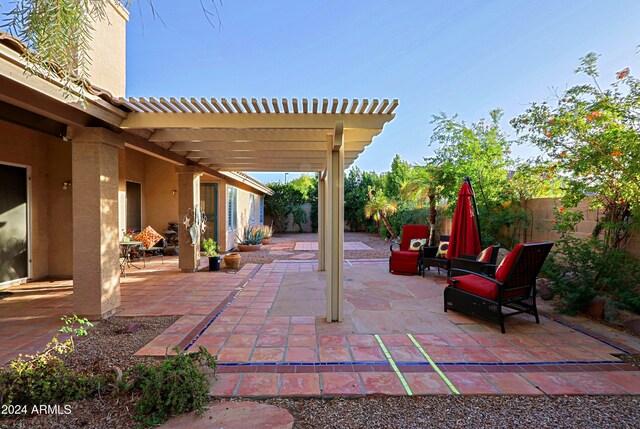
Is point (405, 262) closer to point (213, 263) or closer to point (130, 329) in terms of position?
point (213, 263)

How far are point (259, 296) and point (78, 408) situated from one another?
10.5ft

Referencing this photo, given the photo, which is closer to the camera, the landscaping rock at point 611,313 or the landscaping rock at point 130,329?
the landscaping rock at point 130,329

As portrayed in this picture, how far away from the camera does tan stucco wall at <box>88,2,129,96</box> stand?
6809mm

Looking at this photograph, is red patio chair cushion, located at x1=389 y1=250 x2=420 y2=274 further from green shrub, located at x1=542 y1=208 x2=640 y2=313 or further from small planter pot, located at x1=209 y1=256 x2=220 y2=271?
small planter pot, located at x1=209 y1=256 x2=220 y2=271

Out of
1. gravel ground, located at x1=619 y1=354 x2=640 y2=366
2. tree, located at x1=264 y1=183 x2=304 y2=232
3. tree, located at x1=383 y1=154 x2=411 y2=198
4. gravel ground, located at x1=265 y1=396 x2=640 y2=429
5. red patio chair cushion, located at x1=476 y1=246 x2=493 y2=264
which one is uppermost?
tree, located at x1=383 y1=154 x2=411 y2=198

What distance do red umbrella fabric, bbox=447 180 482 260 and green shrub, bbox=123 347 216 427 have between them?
497cm

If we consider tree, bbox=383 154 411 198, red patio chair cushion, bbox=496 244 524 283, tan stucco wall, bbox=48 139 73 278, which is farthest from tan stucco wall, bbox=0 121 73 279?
tree, bbox=383 154 411 198

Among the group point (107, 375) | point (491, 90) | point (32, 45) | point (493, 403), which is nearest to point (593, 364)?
point (493, 403)

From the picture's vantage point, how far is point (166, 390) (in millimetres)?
2289

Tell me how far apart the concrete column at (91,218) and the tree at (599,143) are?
6.62 metres

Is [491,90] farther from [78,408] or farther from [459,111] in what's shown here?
[78,408]

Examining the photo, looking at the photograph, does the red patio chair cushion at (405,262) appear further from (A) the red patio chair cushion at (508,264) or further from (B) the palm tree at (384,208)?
(B) the palm tree at (384,208)

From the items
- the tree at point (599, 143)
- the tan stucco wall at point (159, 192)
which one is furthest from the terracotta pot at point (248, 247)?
the tree at point (599, 143)

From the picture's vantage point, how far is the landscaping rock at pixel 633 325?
12.4ft
